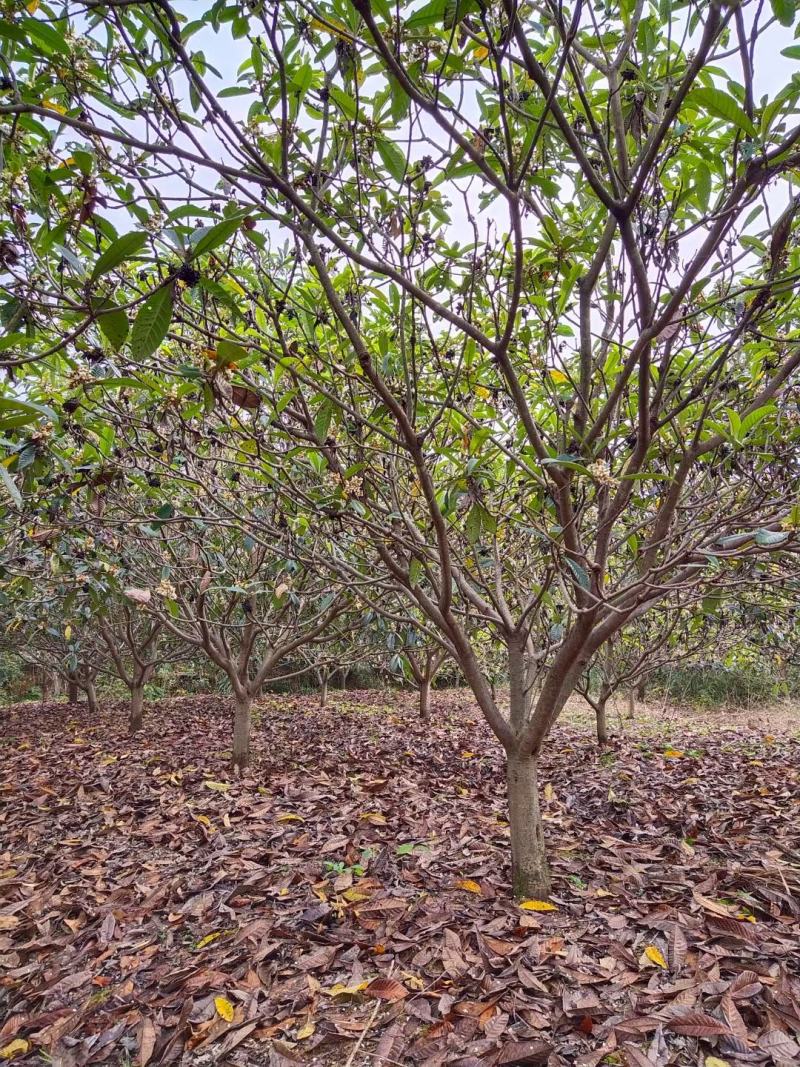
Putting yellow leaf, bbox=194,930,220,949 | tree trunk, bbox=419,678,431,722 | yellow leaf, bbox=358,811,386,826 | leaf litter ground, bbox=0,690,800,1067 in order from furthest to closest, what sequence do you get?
tree trunk, bbox=419,678,431,722 → yellow leaf, bbox=358,811,386,826 → yellow leaf, bbox=194,930,220,949 → leaf litter ground, bbox=0,690,800,1067

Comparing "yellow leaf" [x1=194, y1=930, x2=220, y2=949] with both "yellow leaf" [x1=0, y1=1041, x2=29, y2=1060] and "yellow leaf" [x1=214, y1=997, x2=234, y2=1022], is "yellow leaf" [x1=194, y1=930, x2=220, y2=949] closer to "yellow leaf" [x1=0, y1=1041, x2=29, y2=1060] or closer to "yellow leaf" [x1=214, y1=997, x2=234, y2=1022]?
"yellow leaf" [x1=214, y1=997, x2=234, y2=1022]

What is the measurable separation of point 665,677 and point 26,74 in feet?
45.3

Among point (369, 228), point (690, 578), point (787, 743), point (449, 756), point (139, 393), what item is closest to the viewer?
point (369, 228)

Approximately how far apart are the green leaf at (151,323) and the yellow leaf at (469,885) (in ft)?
8.80

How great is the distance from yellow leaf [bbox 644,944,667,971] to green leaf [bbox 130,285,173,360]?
256 cm

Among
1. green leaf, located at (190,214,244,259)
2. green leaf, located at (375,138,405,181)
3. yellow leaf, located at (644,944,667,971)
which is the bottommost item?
yellow leaf, located at (644,944,667,971)

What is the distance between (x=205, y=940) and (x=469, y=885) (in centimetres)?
120

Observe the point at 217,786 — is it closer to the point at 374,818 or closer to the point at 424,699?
the point at 374,818

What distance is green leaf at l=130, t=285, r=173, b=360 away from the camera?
1.21 m

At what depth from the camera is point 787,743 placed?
600cm

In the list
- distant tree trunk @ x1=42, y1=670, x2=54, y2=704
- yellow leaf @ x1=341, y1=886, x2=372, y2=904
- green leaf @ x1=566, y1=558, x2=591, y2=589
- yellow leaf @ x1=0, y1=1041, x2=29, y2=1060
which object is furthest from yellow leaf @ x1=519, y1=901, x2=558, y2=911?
distant tree trunk @ x1=42, y1=670, x2=54, y2=704

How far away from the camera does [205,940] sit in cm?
254

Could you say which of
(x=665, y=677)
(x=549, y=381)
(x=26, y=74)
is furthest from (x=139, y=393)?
(x=665, y=677)

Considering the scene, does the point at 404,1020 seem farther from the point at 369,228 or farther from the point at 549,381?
the point at 369,228
